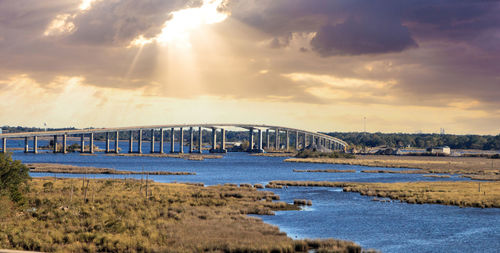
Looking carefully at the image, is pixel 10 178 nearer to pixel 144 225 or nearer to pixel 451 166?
pixel 144 225

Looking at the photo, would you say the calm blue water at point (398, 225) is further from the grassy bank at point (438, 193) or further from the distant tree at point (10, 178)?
the distant tree at point (10, 178)

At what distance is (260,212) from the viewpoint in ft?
171

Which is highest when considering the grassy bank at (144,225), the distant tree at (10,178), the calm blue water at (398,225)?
the distant tree at (10,178)

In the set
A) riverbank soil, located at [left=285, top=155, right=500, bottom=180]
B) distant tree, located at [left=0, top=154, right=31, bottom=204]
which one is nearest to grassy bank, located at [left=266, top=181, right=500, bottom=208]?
riverbank soil, located at [left=285, top=155, right=500, bottom=180]

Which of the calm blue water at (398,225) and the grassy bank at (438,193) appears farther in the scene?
the grassy bank at (438,193)

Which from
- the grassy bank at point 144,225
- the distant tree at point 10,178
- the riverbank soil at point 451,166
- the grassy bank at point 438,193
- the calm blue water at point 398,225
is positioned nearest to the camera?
the grassy bank at point 144,225

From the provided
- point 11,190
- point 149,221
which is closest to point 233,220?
point 149,221

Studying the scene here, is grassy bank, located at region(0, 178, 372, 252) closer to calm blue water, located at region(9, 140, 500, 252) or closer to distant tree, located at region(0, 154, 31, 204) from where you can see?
distant tree, located at region(0, 154, 31, 204)

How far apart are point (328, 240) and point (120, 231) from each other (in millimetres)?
13608

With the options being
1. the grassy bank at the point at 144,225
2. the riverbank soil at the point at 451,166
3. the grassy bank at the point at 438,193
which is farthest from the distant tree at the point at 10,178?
the riverbank soil at the point at 451,166

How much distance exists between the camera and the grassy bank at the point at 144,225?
34062 mm

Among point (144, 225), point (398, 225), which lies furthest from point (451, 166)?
point (144, 225)

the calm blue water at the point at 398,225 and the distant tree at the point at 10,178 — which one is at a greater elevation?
the distant tree at the point at 10,178

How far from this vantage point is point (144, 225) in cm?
4128
